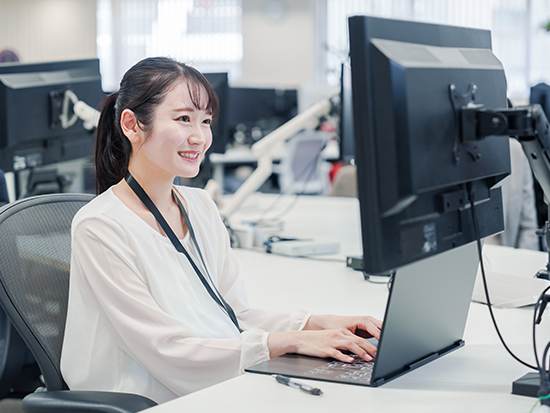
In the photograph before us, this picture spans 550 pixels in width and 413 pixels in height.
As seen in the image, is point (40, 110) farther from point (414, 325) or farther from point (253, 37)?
point (253, 37)

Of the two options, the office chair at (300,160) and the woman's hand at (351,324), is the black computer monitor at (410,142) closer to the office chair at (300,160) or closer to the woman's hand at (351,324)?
the woman's hand at (351,324)

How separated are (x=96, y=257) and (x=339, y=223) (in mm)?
1645

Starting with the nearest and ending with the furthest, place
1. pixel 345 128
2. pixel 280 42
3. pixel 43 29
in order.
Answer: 1. pixel 345 128
2. pixel 280 42
3. pixel 43 29

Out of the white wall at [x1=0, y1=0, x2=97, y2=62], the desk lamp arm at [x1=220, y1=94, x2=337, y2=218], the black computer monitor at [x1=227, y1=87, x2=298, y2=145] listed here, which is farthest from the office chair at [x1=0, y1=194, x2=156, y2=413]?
the white wall at [x1=0, y1=0, x2=97, y2=62]

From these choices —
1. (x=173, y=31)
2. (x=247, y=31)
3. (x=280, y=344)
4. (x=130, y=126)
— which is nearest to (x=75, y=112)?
(x=130, y=126)

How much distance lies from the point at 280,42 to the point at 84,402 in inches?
327

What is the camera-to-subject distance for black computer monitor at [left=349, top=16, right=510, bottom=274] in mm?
757

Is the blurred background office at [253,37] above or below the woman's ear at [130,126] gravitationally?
above

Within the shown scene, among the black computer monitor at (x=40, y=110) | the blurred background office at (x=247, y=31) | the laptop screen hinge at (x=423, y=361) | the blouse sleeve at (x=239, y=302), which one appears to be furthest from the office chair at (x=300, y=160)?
the laptop screen hinge at (x=423, y=361)

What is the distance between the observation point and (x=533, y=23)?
25.5 feet

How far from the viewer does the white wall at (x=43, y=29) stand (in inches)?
385

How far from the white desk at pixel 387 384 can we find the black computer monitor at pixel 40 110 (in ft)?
3.25

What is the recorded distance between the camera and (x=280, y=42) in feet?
29.2

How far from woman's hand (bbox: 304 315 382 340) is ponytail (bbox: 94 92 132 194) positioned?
0.51 m
